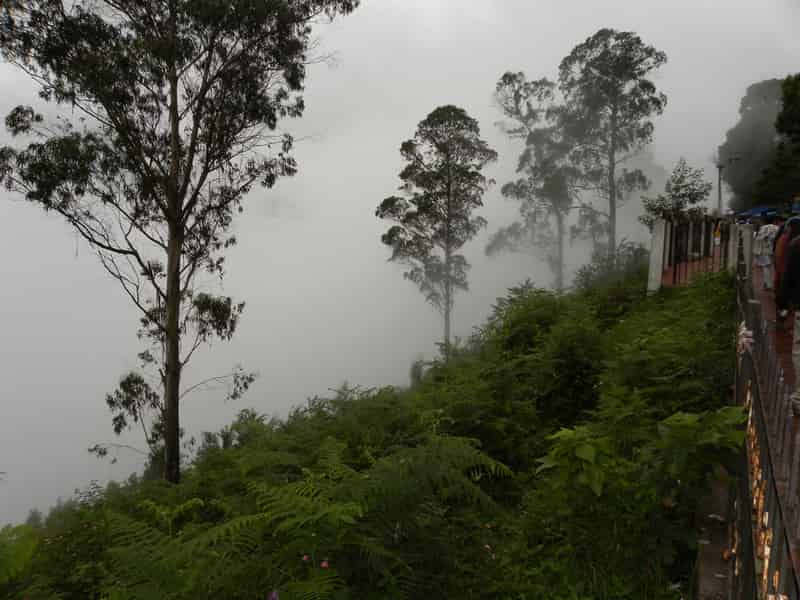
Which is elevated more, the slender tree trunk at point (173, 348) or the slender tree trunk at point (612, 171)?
the slender tree trunk at point (612, 171)

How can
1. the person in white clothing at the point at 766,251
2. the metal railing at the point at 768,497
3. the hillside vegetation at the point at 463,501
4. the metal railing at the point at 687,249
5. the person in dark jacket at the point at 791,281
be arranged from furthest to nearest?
the metal railing at the point at 687,249
the person in white clothing at the point at 766,251
the person in dark jacket at the point at 791,281
the hillside vegetation at the point at 463,501
the metal railing at the point at 768,497

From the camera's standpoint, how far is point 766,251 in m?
9.93

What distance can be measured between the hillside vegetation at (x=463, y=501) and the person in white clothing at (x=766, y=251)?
342cm

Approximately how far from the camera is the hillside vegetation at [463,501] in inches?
93.1

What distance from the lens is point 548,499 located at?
3.68 meters

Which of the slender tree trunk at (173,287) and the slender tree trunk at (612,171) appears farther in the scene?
the slender tree trunk at (612,171)

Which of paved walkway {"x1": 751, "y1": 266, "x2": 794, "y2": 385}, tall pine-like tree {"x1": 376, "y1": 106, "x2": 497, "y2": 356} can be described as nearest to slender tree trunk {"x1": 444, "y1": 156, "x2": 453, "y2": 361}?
tall pine-like tree {"x1": 376, "y1": 106, "x2": 497, "y2": 356}

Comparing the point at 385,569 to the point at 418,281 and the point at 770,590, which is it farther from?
the point at 418,281

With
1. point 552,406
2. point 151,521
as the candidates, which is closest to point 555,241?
point 552,406

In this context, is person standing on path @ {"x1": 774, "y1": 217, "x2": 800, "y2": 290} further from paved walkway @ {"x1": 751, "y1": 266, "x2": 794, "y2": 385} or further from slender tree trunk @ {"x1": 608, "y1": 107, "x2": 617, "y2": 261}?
slender tree trunk @ {"x1": 608, "y1": 107, "x2": 617, "y2": 261}

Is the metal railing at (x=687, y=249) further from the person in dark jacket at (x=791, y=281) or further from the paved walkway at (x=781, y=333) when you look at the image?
the person in dark jacket at (x=791, y=281)

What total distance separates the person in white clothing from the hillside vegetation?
3.42m

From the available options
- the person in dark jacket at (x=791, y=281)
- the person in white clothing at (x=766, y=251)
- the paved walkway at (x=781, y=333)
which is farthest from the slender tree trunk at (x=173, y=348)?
the person in white clothing at (x=766, y=251)

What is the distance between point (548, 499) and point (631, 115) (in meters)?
23.1
